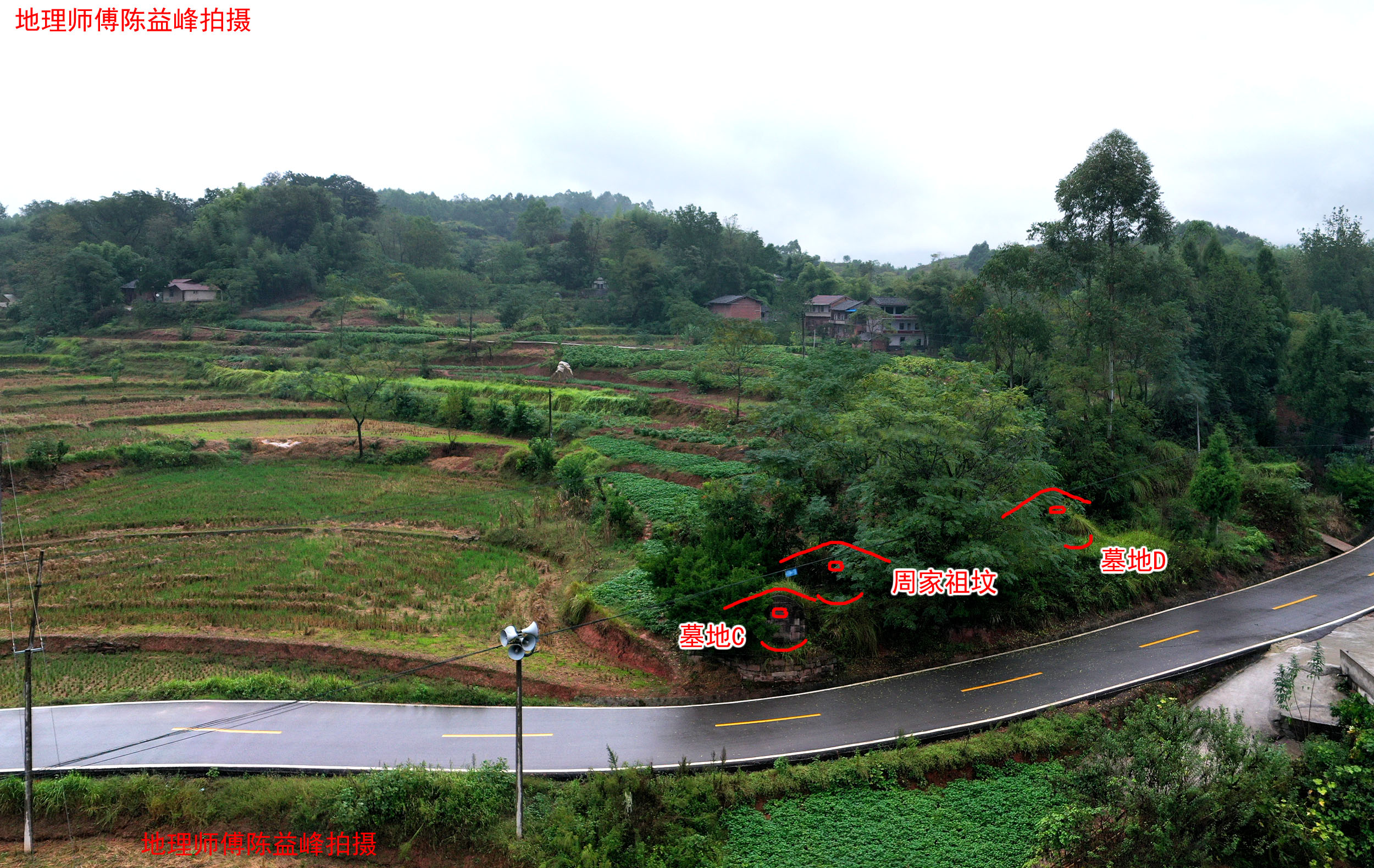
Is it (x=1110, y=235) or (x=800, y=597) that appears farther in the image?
(x=1110, y=235)

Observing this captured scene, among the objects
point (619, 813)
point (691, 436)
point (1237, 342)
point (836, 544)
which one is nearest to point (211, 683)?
point (619, 813)

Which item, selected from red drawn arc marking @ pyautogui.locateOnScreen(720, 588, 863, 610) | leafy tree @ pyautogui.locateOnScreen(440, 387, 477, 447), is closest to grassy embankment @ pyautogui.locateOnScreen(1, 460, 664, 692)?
red drawn arc marking @ pyautogui.locateOnScreen(720, 588, 863, 610)

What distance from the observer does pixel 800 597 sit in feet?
55.5

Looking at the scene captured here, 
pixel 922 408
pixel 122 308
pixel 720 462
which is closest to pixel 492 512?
pixel 720 462

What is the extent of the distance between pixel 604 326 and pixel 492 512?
127 ft

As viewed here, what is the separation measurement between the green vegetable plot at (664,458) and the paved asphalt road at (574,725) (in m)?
10.4

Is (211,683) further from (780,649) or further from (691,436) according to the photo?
(691,436)

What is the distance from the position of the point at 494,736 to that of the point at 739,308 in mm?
55312

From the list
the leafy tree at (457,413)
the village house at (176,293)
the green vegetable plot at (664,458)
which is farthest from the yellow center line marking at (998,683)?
the village house at (176,293)

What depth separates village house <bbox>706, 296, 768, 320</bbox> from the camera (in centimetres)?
6612

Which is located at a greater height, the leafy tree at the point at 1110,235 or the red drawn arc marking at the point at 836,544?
the leafy tree at the point at 1110,235

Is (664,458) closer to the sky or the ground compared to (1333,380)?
closer to the ground

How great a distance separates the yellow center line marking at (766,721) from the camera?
14508 mm

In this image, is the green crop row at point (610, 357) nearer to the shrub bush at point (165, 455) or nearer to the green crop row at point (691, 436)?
the green crop row at point (691, 436)
